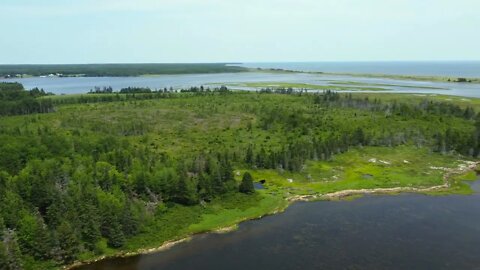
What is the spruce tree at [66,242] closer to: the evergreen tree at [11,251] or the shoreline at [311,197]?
the shoreline at [311,197]

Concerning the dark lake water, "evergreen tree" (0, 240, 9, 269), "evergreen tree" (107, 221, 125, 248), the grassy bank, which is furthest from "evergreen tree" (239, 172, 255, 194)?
"evergreen tree" (0, 240, 9, 269)

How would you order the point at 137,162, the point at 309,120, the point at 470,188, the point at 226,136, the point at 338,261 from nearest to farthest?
the point at 338,261
the point at 137,162
the point at 470,188
the point at 226,136
the point at 309,120

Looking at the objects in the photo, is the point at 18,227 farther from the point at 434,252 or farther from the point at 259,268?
the point at 434,252

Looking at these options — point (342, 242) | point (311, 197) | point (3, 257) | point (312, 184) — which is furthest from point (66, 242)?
point (312, 184)

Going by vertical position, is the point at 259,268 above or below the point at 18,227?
below

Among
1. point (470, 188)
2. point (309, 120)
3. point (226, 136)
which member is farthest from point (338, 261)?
point (309, 120)

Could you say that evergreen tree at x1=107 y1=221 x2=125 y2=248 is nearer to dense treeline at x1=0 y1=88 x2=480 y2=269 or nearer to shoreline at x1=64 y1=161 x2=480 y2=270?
dense treeline at x1=0 y1=88 x2=480 y2=269
